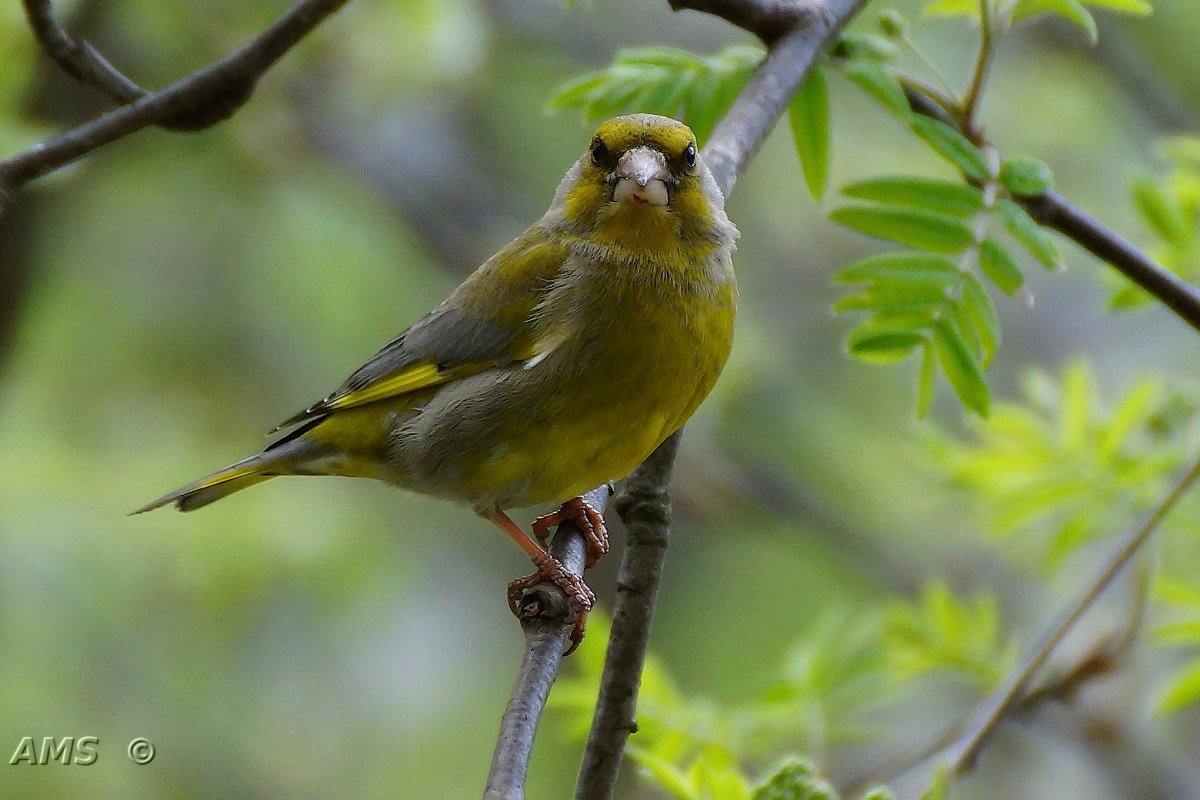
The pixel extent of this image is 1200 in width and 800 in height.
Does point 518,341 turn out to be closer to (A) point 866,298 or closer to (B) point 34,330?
(A) point 866,298

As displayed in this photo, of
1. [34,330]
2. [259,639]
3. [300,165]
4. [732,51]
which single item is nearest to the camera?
[732,51]

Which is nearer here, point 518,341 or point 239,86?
point 239,86

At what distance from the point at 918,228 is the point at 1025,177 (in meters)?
0.28

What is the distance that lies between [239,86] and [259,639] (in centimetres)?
612

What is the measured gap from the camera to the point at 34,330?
6.39 m

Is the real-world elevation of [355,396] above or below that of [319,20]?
below

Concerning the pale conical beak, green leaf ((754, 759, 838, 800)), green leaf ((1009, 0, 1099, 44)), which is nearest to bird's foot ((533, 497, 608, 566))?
the pale conical beak

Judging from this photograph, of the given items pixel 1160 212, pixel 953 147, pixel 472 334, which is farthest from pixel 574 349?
pixel 1160 212

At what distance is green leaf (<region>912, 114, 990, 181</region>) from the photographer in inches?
126

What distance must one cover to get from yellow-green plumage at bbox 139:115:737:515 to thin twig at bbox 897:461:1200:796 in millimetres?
1079

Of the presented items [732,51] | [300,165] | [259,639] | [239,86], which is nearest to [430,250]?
[300,165]

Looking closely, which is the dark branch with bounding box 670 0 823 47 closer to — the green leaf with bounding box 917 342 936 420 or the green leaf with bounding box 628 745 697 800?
the green leaf with bounding box 917 342 936 420

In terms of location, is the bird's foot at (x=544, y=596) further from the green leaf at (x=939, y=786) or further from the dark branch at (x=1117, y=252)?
the dark branch at (x=1117, y=252)

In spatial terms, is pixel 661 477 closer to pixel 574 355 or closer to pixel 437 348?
pixel 574 355
